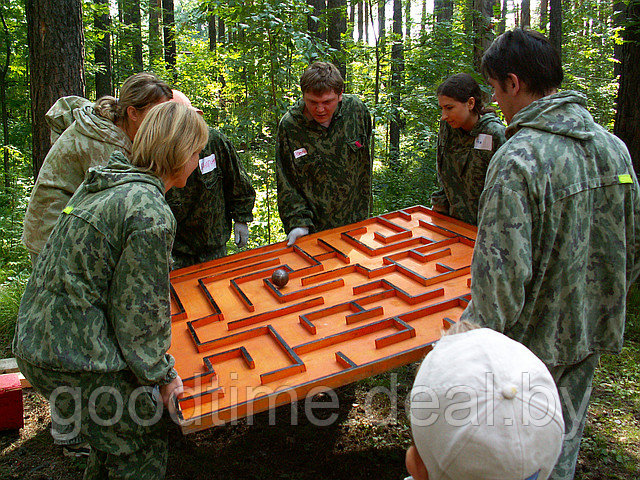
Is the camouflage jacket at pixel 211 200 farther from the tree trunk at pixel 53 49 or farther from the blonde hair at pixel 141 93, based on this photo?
the tree trunk at pixel 53 49

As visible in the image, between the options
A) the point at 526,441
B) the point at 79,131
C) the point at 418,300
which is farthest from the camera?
the point at 79,131

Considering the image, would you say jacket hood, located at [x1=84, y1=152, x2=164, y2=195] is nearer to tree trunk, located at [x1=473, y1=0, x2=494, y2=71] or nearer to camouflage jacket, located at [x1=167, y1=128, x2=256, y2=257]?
camouflage jacket, located at [x1=167, y1=128, x2=256, y2=257]

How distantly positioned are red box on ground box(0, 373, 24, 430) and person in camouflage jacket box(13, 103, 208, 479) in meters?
1.52

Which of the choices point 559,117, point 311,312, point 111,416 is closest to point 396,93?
point 311,312

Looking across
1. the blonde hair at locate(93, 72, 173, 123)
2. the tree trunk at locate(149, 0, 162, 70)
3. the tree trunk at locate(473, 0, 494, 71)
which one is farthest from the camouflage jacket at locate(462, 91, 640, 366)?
the tree trunk at locate(149, 0, 162, 70)

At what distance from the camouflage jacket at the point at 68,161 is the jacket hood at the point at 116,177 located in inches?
34.9

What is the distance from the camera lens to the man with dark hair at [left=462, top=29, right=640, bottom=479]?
1702 mm

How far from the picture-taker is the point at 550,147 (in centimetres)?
173

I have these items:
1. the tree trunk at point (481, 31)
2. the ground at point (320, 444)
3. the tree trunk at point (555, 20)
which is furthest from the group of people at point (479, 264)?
the tree trunk at point (555, 20)

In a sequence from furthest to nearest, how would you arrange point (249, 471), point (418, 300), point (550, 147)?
point (249, 471) → point (418, 300) → point (550, 147)

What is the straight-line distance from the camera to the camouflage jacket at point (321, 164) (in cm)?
376

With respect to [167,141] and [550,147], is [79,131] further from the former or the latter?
[550,147]

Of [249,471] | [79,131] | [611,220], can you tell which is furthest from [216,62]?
[611,220]

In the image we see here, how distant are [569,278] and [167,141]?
1.54m
